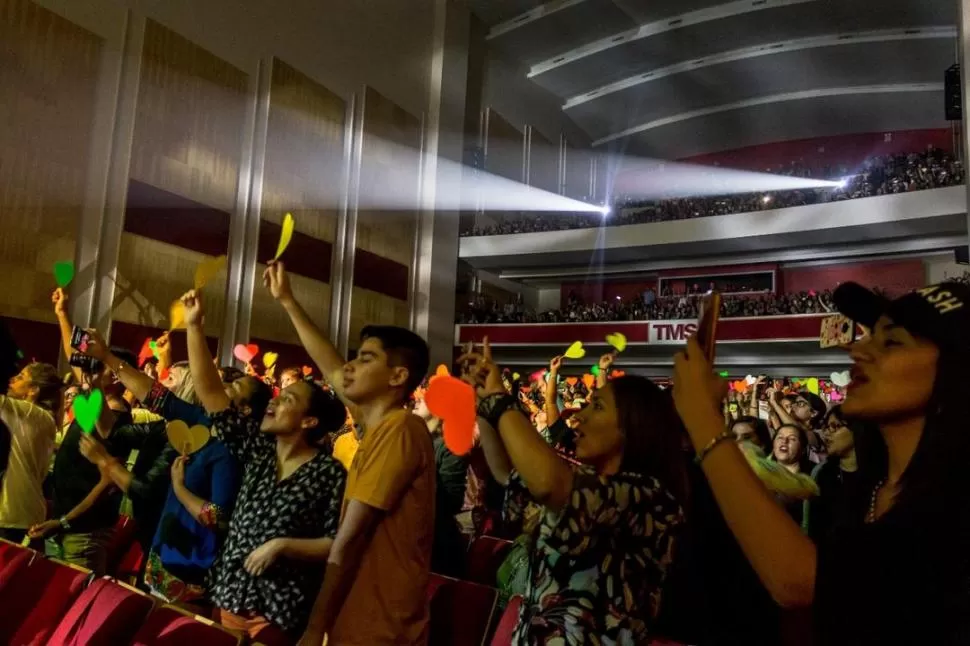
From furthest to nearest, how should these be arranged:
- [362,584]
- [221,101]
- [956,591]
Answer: [221,101], [362,584], [956,591]

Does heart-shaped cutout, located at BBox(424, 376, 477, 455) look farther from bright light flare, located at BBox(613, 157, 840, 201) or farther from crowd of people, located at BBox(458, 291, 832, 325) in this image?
bright light flare, located at BBox(613, 157, 840, 201)

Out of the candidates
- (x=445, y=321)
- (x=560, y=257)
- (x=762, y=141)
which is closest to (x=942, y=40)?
(x=762, y=141)

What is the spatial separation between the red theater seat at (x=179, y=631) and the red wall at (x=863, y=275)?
13.1m

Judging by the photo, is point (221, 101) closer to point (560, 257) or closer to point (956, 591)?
point (560, 257)

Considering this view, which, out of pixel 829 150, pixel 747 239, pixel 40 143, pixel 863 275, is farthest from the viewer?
pixel 829 150

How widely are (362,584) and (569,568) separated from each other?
1.50 ft

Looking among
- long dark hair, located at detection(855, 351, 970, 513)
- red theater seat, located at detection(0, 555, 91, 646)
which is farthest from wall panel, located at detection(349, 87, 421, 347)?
long dark hair, located at detection(855, 351, 970, 513)

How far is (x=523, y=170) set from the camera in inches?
671

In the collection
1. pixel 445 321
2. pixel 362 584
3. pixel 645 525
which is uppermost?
pixel 445 321

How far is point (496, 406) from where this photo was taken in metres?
1.46

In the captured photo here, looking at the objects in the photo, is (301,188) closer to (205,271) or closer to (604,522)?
(205,271)

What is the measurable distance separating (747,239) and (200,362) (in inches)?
484

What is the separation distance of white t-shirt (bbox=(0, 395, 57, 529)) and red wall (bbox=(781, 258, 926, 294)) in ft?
41.9

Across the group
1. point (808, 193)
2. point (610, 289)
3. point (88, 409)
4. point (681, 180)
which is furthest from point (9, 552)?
point (681, 180)
